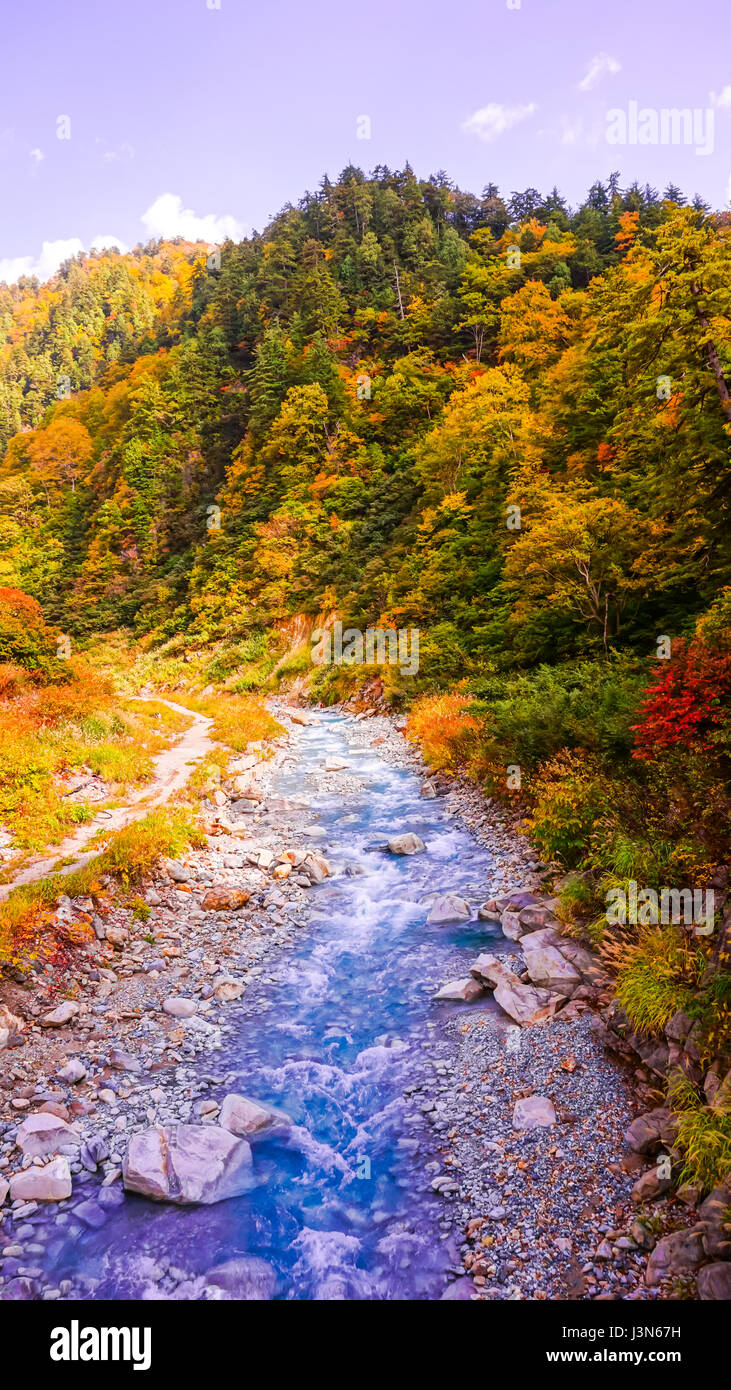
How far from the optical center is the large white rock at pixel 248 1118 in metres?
5.43

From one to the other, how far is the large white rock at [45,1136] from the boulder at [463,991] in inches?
157

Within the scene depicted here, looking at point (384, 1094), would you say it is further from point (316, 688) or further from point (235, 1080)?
point (316, 688)

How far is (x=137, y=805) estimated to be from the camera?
1291 cm


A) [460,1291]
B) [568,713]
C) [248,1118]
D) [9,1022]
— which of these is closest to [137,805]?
[9,1022]

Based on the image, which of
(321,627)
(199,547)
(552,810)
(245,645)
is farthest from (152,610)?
(552,810)

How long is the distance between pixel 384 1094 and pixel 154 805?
345 inches

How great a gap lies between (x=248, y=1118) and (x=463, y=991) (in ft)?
9.09

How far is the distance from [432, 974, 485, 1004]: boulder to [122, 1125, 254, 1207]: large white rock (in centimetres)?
277

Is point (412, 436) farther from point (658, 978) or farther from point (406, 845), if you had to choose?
point (658, 978)

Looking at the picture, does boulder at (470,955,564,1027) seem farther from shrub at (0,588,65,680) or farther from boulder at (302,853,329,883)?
shrub at (0,588,65,680)

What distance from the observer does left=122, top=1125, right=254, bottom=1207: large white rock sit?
4758mm

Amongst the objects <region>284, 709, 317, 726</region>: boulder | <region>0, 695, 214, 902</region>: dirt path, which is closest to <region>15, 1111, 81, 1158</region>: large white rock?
<region>0, 695, 214, 902</region>: dirt path

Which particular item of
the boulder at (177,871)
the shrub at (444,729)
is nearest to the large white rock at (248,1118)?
the boulder at (177,871)
